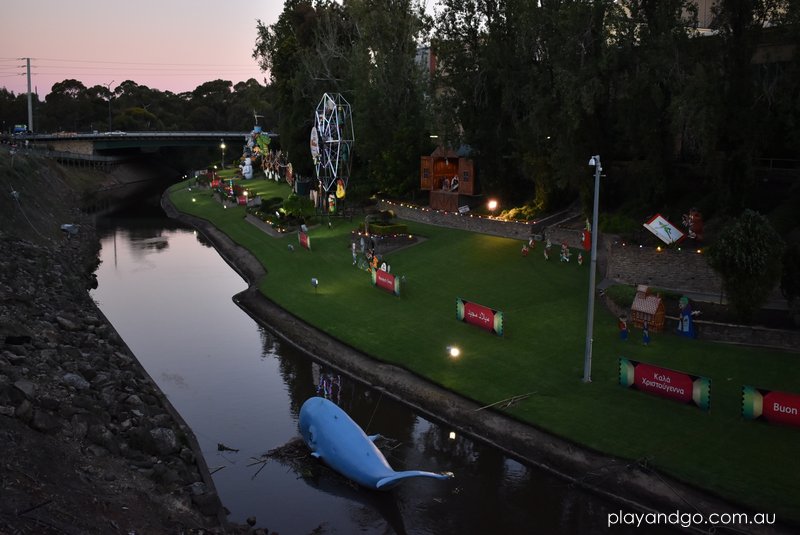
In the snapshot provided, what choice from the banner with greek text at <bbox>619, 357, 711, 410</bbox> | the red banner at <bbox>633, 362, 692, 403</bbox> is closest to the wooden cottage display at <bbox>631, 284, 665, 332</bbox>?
the banner with greek text at <bbox>619, 357, 711, 410</bbox>

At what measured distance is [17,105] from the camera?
19975 centimetres

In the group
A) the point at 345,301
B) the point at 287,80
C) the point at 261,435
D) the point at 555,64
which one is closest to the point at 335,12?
the point at 287,80

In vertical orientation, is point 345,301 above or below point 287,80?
below

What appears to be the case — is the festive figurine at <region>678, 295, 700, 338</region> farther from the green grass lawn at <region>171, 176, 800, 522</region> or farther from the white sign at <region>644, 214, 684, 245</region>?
the white sign at <region>644, 214, 684, 245</region>

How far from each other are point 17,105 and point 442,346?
193354 mm

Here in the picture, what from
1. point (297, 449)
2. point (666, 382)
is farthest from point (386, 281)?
point (666, 382)

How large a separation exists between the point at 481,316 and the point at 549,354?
5.83 m

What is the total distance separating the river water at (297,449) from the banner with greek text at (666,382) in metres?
7.26

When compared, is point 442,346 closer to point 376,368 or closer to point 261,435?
point 376,368

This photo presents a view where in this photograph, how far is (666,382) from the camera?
3331cm

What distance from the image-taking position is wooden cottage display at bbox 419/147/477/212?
7624cm

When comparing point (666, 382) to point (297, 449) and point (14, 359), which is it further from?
point (14, 359)
